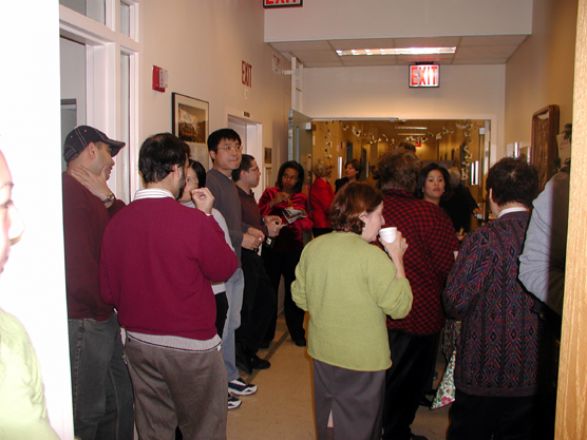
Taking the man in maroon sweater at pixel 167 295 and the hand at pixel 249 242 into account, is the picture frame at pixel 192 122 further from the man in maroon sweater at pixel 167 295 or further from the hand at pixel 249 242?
the man in maroon sweater at pixel 167 295

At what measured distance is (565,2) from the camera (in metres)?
4.46

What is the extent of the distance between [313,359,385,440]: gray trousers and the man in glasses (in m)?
1.64

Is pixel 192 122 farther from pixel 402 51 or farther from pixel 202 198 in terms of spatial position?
pixel 402 51

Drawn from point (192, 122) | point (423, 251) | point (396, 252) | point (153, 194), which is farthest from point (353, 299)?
point (192, 122)

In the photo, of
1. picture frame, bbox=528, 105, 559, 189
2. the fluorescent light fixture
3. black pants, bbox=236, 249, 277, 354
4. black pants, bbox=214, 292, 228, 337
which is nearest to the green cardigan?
black pants, bbox=214, 292, 228, 337

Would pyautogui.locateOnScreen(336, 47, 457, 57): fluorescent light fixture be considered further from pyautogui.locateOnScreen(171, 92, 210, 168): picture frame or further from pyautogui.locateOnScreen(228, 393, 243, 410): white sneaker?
pyautogui.locateOnScreen(228, 393, 243, 410): white sneaker

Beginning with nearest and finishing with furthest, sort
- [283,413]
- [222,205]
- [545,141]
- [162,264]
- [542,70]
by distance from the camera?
[162,264], [283,413], [222,205], [545,141], [542,70]

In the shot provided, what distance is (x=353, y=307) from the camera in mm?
2105

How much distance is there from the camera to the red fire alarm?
354 cm

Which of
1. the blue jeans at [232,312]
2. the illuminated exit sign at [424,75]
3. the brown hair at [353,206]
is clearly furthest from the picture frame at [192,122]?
the illuminated exit sign at [424,75]

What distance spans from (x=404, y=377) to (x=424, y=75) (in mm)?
5592

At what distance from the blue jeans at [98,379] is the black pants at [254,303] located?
1522 millimetres

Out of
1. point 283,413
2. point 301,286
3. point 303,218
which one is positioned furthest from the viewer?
point 303,218

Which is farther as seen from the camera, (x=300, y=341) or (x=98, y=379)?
(x=300, y=341)
